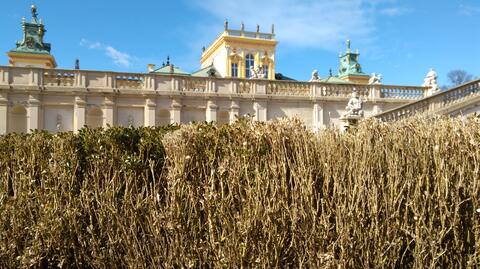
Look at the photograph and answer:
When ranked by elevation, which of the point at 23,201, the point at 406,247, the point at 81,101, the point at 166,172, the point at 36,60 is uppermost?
the point at 36,60

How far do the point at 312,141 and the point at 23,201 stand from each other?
12.2 ft

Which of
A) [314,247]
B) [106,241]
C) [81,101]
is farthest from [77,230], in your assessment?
[81,101]

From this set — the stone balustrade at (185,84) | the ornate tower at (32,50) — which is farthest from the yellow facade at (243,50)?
the stone balustrade at (185,84)

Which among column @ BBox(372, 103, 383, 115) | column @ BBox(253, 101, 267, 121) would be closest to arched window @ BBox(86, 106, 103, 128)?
column @ BBox(253, 101, 267, 121)

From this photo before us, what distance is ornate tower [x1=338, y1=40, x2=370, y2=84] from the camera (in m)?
58.6

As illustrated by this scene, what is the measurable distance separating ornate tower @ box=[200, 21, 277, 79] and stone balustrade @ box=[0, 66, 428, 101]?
25.8 m

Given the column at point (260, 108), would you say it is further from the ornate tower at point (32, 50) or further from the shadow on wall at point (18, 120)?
the ornate tower at point (32, 50)

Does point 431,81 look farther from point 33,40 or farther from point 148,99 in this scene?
point 33,40

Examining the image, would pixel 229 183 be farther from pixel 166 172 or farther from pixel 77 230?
pixel 77 230

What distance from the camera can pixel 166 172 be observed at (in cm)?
486

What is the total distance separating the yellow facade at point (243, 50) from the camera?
49125 mm

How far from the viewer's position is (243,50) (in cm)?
4972

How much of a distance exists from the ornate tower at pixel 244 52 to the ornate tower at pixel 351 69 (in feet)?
48.1

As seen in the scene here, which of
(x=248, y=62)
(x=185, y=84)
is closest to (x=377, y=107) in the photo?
(x=185, y=84)
